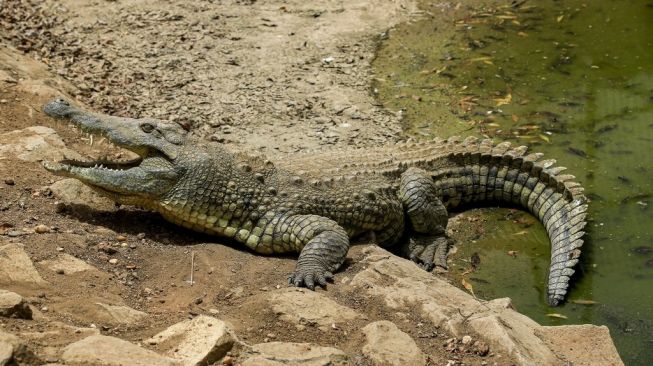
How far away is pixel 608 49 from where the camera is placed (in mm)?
9703

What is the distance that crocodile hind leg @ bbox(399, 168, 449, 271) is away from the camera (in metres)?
6.63

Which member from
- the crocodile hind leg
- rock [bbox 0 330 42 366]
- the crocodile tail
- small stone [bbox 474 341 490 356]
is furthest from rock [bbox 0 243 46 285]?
the crocodile tail

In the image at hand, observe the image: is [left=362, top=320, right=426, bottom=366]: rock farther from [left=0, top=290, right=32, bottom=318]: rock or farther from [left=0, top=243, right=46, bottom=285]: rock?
[left=0, top=243, right=46, bottom=285]: rock

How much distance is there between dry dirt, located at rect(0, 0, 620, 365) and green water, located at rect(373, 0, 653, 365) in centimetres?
60

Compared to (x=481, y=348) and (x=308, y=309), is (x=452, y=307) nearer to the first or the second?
(x=481, y=348)

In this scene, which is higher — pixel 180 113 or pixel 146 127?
pixel 146 127

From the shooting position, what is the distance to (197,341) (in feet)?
13.4

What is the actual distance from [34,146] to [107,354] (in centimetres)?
327

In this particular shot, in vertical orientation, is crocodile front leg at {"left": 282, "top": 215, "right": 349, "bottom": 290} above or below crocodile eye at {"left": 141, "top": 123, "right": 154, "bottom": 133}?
below

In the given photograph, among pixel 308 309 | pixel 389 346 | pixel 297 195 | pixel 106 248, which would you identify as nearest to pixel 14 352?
pixel 308 309

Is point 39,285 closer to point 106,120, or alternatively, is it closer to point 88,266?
point 88,266

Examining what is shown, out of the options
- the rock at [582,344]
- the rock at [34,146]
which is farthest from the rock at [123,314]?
the rock at [582,344]

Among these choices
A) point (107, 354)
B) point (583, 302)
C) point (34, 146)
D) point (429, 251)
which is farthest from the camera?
point (429, 251)

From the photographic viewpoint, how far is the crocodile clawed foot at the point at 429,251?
650 centimetres
